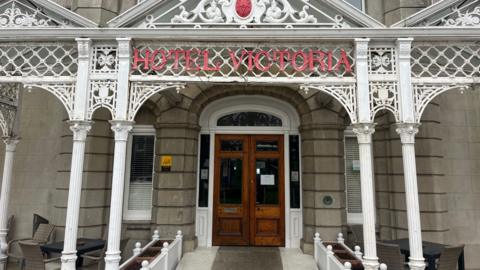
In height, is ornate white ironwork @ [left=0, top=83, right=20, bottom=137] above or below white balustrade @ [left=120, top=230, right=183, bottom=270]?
above

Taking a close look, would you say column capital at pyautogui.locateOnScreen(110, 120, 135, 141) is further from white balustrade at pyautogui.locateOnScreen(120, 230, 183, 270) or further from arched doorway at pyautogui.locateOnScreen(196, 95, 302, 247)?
arched doorway at pyautogui.locateOnScreen(196, 95, 302, 247)

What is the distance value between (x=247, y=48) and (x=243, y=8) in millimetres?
712

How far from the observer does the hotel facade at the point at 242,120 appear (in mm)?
5602

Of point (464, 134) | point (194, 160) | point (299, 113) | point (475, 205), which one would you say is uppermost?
point (299, 113)

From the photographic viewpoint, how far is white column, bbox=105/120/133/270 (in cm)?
531

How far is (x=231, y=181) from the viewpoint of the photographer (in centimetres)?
890

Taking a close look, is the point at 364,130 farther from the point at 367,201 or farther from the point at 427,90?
the point at 427,90

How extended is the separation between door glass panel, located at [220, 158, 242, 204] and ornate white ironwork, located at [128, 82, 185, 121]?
373 cm

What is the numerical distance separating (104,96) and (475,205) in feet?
A: 30.7

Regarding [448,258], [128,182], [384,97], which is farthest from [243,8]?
[448,258]

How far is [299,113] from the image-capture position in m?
8.69

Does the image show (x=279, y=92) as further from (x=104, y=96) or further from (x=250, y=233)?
(x=104, y=96)

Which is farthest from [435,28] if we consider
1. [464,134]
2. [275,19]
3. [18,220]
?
[18,220]

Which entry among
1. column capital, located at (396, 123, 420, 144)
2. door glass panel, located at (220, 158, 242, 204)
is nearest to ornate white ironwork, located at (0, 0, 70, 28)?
door glass panel, located at (220, 158, 242, 204)
